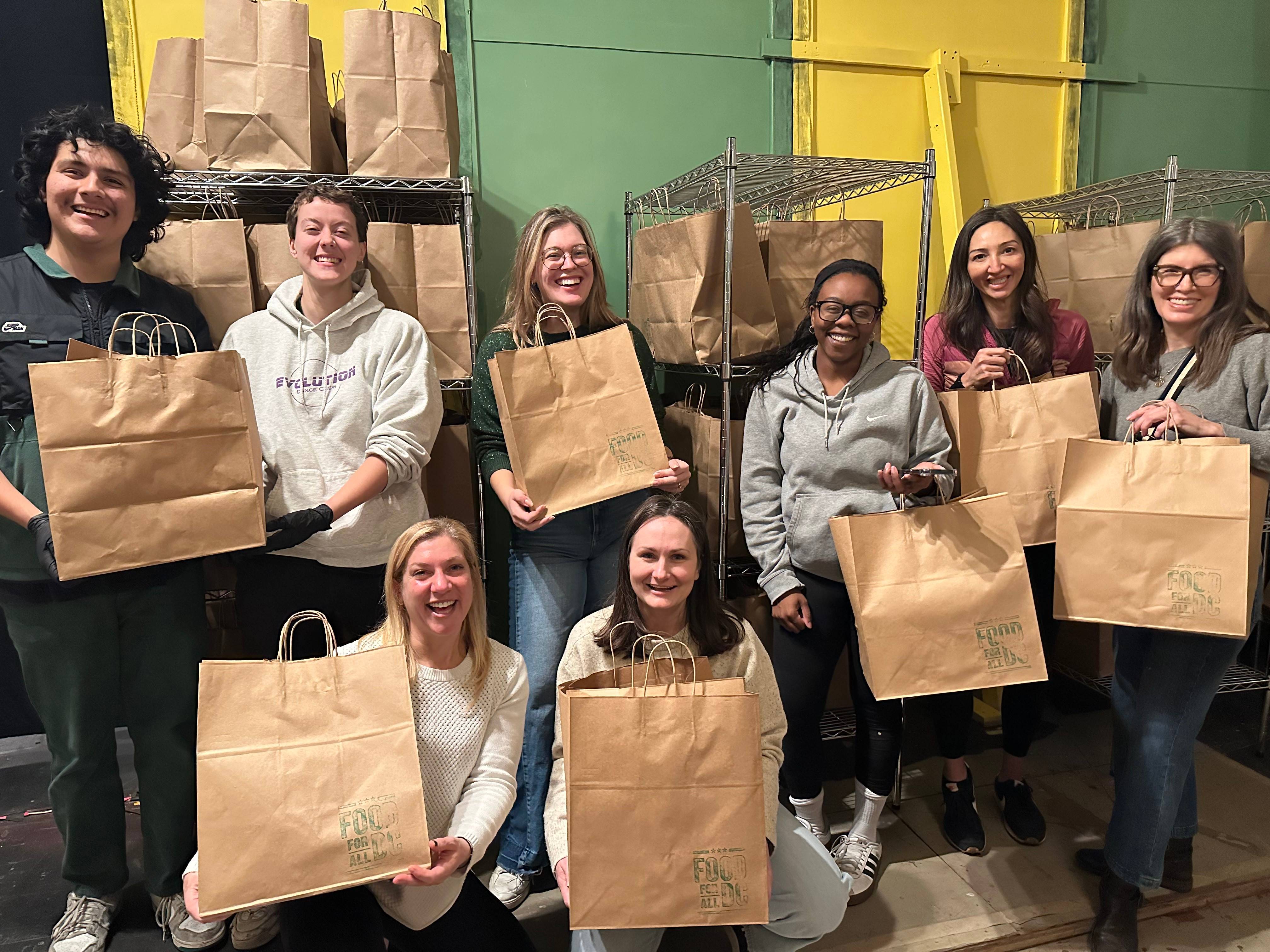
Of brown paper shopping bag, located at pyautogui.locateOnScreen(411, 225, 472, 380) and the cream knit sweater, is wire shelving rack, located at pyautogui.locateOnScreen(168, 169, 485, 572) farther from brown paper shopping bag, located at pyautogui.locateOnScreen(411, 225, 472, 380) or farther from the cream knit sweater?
the cream knit sweater

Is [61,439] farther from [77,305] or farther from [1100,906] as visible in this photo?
[1100,906]

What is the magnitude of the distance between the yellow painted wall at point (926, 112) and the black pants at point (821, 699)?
1630 mm

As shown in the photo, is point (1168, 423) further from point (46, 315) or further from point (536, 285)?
point (46, 315)

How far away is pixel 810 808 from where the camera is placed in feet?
7.02

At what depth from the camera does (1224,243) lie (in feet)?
5.77

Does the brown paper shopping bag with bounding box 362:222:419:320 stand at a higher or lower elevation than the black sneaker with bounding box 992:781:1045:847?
higher

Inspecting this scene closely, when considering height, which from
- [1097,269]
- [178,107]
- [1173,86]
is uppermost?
[1173,86]

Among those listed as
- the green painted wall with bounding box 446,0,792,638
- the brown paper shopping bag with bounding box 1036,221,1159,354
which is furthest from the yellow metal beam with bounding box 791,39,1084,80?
the brown paper shopping bag with bounding box 1036,221,1159,354

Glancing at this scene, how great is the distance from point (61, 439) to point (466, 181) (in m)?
A: 1.20

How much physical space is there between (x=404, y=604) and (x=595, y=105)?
2.04 metres

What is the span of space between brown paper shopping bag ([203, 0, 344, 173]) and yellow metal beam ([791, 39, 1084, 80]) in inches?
70.2

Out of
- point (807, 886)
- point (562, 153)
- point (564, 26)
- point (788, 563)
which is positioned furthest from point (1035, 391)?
point (564, 26)

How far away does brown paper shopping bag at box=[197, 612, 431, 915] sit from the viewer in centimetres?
129

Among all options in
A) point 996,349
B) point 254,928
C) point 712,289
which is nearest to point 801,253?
point 712,289
